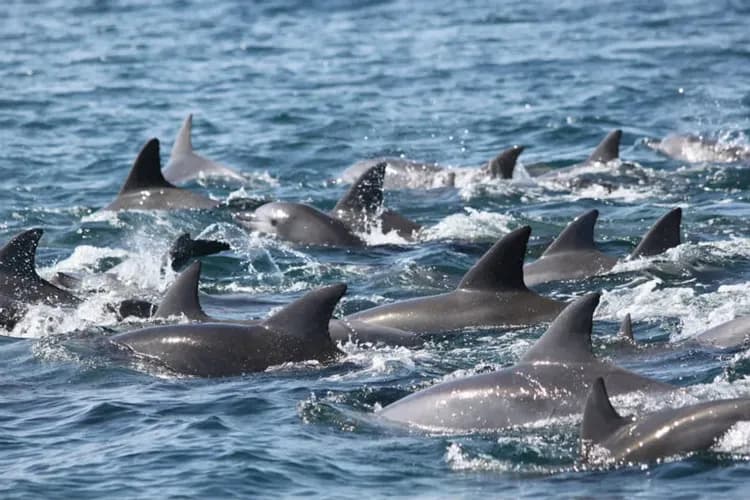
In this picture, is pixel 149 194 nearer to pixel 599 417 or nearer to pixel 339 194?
pixel 339 194

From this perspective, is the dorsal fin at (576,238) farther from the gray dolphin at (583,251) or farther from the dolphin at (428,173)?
the dolphin at (428,173)

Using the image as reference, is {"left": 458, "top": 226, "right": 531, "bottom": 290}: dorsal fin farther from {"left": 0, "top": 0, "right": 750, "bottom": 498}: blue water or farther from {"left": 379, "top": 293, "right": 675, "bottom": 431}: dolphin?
{"left": 379, "top": 293, "right": 675, "bottom": 431}: dolphin

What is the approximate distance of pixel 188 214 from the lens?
74.8 ft

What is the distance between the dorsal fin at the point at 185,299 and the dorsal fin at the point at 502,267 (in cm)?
262

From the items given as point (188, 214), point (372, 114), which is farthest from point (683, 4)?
point (188, 214)

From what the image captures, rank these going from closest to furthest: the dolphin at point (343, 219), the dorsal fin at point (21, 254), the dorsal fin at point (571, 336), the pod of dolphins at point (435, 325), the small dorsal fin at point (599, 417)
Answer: the small dorsal fin at point (599, 417) → the pod of dolphins at point (435, 325) → the dorsal fin at point (571, 336) → the dorsal fin at point (21, 254) → the dolphin at point (343, 219)

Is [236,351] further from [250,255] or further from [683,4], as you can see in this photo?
[683,4]

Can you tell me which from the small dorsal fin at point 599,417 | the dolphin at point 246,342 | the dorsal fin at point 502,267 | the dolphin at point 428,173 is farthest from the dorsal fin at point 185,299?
the dolphin at point 428,173

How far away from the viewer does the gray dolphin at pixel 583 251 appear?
17.7m

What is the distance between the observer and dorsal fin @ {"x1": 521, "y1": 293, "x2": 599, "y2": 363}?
39.6ft

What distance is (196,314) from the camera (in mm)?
14953

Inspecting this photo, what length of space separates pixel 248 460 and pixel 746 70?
1035 inches

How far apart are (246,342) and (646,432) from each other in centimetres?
430

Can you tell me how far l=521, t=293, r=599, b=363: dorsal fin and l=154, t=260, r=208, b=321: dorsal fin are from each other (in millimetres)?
3884
